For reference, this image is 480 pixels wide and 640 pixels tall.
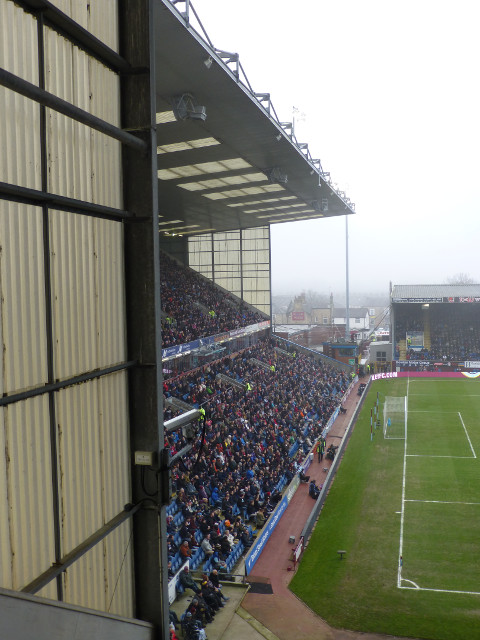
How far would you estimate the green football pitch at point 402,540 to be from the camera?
49.0 feet

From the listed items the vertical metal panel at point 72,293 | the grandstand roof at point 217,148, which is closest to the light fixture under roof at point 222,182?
the grandstand roof at point 217,148

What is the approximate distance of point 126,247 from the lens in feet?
24.1

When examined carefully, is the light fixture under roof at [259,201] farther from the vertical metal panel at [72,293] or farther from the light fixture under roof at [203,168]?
the vertical metal panel at [72,293]

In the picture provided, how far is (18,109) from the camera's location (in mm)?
5453

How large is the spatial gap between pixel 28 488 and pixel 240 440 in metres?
20.0

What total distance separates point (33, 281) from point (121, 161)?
7.52ft

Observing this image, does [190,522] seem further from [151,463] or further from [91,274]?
[91,274]

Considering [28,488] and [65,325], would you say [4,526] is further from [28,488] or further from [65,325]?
[65,325]

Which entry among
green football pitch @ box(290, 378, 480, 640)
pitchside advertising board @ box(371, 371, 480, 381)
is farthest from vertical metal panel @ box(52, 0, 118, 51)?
pitchside advertising board @ box(371, 371, 480, 381)

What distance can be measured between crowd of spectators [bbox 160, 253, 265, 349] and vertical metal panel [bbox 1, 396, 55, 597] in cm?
2325

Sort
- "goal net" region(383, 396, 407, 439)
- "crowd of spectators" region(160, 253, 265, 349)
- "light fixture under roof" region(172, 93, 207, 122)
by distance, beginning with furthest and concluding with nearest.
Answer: "goal net" region(383, 396, 407, 439) → "crowd of spectators" region(160, 253, 265, 349) → "light fixture under roof" region(172, 93, 207, 122)

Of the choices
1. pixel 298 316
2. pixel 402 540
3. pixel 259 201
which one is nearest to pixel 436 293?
pixel 259 201

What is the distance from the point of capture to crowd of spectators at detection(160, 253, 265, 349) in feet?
108

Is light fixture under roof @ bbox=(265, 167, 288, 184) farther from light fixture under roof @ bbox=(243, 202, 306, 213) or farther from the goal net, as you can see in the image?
the goal net
